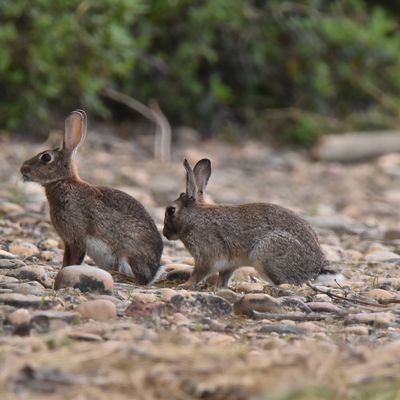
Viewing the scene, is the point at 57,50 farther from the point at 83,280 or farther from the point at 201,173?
the point at 83,280

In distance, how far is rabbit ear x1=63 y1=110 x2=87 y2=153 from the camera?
22.6 feet

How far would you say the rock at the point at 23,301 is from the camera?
15.8 feet

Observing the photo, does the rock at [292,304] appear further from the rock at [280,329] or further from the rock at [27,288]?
the rock at [27,288]

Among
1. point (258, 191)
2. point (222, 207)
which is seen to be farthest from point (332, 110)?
point (222, 207)

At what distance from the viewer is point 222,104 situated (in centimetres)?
1443

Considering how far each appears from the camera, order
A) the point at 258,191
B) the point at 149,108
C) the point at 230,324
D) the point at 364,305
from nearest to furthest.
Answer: the point at 230,324, the point at 364,305, the point at 258,191, the point at 149,108

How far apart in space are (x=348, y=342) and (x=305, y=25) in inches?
390

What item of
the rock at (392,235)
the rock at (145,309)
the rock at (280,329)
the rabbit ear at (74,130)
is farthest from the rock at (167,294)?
the rock at (392,235)

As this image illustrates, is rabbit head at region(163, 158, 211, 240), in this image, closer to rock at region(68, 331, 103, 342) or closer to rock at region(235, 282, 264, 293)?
A: rock at region(235, 282, 264, 293)

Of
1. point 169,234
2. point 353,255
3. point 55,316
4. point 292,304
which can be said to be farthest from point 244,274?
point 55,316

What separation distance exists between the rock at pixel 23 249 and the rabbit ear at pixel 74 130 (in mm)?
714

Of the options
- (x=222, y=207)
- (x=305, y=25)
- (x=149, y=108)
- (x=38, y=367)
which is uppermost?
(x=305, y=25)

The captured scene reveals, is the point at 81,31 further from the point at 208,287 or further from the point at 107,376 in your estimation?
the point at 107,376

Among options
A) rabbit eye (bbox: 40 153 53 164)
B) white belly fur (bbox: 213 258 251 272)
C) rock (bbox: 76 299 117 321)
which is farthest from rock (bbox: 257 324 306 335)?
rabbit eye (bbox: 40 153 53 164)
